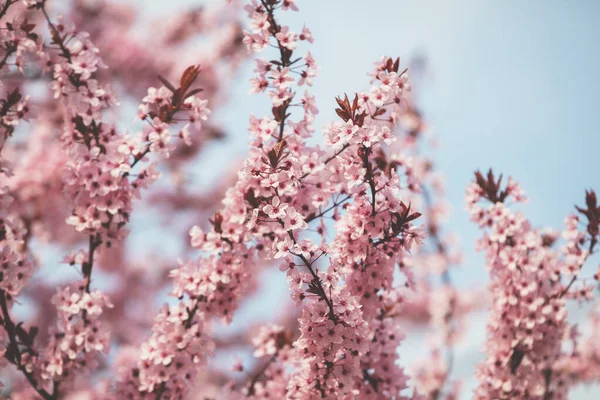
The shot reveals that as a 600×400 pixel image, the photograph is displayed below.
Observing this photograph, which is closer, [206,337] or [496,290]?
[206,337]

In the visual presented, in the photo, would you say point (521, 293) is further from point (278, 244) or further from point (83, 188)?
point (83, 188)

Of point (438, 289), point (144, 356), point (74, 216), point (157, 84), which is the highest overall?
point (157, 84)

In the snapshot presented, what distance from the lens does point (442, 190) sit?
7590mm

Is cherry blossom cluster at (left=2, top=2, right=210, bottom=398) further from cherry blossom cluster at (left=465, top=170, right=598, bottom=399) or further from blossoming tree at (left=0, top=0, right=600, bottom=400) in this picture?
cherry blossom cluster at (left=465, top=170, right=598, bottom=399)

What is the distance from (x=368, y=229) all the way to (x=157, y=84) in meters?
9.07

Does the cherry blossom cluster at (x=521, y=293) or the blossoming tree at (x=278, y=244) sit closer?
the blossoming tree at (x=278, y=244)

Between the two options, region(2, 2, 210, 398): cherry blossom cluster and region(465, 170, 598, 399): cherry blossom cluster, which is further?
region(465, 170, 598, 399): cherry blossom cluster

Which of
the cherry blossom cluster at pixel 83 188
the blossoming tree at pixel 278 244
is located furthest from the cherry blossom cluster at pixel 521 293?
the cherry blossom cluster at pixel 83 188

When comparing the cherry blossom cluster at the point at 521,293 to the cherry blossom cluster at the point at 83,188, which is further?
the cherry blossom cluster at the point at 521,293

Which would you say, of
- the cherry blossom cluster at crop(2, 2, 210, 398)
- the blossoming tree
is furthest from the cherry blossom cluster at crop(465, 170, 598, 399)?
the cherry blossom cluster at crop(2, 2, 210, 398)

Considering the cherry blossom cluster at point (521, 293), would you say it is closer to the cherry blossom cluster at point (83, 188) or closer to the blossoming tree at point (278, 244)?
the blossoming tree at point (278, 244)

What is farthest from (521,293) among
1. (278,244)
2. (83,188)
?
(83,188)

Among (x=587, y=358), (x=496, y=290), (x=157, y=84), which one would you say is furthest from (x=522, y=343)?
(x=157, y=84)

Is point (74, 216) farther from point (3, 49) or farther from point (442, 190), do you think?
point (442, 190)
